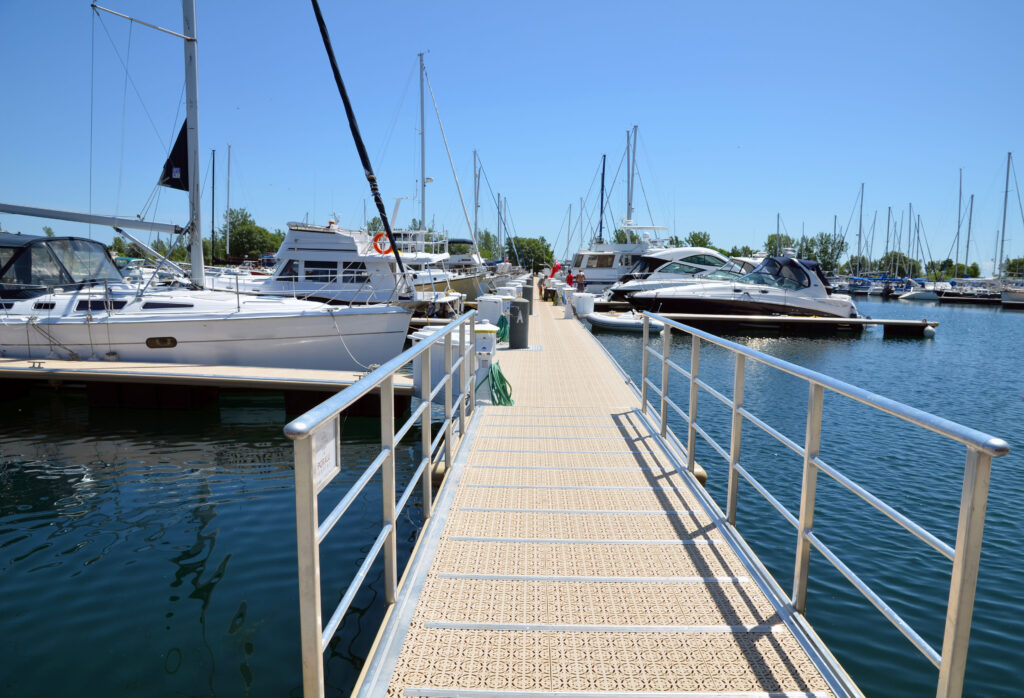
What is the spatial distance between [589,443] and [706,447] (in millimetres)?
3926

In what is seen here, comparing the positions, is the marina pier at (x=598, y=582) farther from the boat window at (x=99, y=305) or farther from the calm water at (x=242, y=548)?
the boat window at (x=99, y=305)

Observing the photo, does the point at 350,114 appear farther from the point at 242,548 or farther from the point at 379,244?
the point at 379,244

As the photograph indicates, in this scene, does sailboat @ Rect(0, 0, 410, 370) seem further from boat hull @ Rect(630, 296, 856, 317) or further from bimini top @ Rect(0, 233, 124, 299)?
boat hull @ Rect(630, 296, 856, 317)

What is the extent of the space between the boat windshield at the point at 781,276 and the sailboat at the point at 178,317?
65.2ft

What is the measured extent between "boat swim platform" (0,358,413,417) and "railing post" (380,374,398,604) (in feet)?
24.2

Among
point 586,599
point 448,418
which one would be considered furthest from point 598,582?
point 448,418

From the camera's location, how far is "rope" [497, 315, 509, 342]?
1412 cm

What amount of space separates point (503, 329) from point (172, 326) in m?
6.42

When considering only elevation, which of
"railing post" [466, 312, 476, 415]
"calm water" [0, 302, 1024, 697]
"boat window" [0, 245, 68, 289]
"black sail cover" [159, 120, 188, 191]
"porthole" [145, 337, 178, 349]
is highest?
"black sail cover" [159, 120, 188, 191]

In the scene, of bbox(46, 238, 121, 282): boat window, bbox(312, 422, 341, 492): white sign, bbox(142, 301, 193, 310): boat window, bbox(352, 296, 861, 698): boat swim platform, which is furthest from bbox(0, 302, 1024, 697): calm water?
bbox(46, 238, 121, 282): boat window

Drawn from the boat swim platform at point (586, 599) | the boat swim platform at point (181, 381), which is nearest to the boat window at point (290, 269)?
the boat swim platform at point (181, 381)

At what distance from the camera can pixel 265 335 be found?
12.7 meters

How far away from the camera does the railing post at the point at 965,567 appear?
5.91 feet

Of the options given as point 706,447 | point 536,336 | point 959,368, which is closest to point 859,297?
point 959,368
